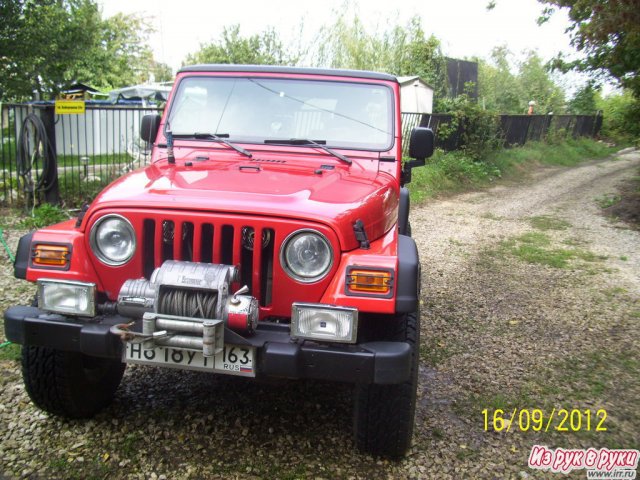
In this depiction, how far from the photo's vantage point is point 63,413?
316 cm

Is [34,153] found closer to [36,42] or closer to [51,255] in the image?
[36,42]

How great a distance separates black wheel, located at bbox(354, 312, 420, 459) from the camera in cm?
276

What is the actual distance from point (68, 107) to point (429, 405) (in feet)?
21.5

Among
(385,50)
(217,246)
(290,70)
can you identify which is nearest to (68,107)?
(290,70)

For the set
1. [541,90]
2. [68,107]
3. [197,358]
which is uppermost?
[541,90]

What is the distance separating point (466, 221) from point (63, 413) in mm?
8222

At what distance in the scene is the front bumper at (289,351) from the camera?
8.17ft

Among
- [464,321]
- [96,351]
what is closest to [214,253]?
[96,351]

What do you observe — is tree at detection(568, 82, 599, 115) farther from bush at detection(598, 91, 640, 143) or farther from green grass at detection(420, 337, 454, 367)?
green grass at detection(420, 337, 454, 367)

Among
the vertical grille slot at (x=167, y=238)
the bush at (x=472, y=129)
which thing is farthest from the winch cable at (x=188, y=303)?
the bush at (x=472, y=129)

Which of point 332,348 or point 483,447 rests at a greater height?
point 332,348

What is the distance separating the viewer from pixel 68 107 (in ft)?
26.0

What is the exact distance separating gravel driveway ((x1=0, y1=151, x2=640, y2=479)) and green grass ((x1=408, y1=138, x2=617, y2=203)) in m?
6.46

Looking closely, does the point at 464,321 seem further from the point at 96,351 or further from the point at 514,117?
the point at 514,117
